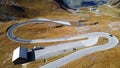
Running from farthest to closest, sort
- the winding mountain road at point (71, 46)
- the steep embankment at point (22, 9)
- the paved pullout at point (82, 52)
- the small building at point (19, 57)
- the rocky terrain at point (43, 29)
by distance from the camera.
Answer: the steep embankment at point (22, 9) → the small building at point (19, 57) → the winding mountain road at point (71, 46) → the rocky terrain at point (43, 29) → the paved pullout at point (82, 52)

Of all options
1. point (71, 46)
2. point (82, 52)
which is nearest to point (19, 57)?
point (71, 46)

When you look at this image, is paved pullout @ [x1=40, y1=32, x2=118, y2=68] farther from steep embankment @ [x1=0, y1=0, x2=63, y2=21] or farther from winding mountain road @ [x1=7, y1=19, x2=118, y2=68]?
steep embankment @ [x1=0, y1=0, x2=63, y2=21]

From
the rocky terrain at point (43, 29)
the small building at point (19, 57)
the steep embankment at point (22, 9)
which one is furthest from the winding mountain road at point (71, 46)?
the steep embankment at point (22, 9)

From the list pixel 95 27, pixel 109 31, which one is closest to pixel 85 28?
pixel 95 27

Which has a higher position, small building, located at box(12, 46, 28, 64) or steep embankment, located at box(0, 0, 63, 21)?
steep embankment, located at box(0, 0, 63, 21)

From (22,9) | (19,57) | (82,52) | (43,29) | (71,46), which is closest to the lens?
(19,57)

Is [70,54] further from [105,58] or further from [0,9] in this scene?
[0,9]

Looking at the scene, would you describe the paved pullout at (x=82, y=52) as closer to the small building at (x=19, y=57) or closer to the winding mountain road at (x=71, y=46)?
the winding mountain road at (x=71, y=46)

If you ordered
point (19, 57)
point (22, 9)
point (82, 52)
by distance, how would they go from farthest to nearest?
point (22, 9), point (82, 52), point (19, 57)

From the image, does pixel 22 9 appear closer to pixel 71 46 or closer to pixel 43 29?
pixel 43 29

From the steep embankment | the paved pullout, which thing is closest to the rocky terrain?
the steep embankment

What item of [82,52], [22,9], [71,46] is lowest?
[71,46]
